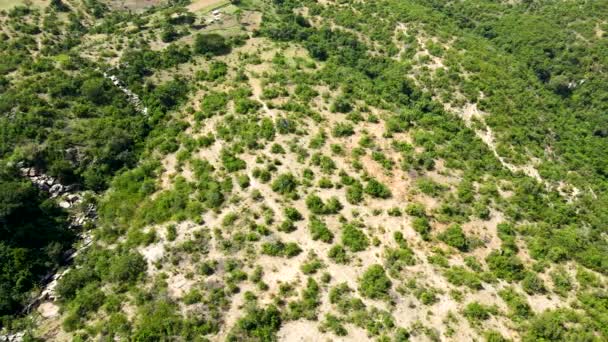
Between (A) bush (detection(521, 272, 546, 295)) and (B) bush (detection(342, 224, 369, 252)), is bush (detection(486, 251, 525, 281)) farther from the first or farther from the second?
(B) bush (detection(342, 224, 369, 252))

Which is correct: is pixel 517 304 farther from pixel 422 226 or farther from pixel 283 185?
pixel 283 185

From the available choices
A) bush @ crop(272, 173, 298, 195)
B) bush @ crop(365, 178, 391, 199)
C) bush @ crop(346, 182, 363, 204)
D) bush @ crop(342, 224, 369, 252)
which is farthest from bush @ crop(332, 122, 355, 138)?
bush @ crop(342, 224, 369, 252)

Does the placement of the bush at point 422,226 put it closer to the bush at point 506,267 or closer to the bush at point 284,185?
the bush at point 506,267

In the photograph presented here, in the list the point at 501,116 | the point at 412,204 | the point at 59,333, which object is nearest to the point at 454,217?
the point at 412,204

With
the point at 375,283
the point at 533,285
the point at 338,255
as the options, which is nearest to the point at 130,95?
the point at 338,255

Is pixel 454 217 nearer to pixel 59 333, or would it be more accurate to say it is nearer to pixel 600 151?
pixel 59 333
